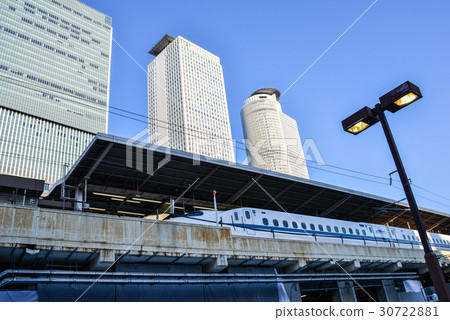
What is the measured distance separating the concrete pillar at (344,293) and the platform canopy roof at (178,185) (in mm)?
6370

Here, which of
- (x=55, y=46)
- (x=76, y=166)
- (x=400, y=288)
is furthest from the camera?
(x=55, y=46)

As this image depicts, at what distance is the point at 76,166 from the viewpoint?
80.9 ft

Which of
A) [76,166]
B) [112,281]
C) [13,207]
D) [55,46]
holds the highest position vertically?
[55,46]

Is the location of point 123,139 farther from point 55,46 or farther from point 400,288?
point 55,46

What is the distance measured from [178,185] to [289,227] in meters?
9.25

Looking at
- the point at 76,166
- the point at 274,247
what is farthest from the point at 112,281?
the point at 76,166

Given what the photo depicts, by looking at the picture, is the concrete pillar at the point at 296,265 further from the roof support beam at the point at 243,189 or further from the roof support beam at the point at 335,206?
the roof support beam at the point at 335,206

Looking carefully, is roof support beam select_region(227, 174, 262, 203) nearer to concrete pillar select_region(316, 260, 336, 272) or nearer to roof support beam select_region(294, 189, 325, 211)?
roof support beam select_region(294, 189, 325, 211)

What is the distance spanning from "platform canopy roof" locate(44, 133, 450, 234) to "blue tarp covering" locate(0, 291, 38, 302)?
20.4 feet

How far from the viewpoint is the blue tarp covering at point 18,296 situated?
13039 mm

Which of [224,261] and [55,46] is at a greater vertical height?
[55,46]

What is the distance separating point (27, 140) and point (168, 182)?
143285 millimetres

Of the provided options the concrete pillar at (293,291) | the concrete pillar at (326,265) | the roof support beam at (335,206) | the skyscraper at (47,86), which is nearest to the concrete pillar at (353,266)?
the concrete pillar at (326,265)

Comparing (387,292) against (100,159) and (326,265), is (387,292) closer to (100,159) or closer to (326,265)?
(326,265)
